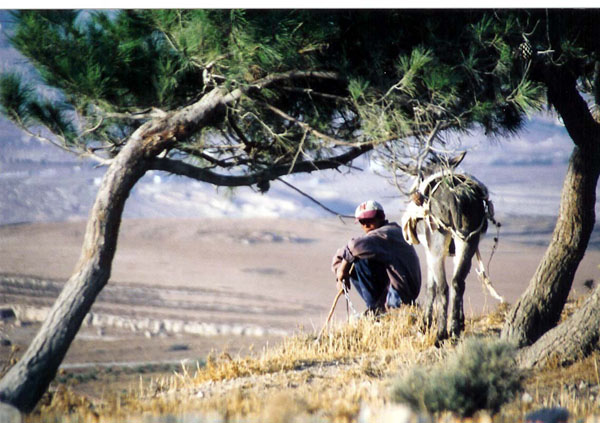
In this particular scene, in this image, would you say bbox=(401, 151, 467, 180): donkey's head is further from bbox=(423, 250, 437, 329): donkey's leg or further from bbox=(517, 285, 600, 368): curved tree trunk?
bbox=(517, 285, 600, 368): curved tree trunk

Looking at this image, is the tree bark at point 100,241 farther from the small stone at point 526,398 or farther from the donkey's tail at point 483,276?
the small stone at point 526,398

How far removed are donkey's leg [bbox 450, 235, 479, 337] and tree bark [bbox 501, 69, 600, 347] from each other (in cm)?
49

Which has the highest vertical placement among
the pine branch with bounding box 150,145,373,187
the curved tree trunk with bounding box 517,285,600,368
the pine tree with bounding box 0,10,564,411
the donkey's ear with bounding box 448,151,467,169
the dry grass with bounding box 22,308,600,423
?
the pine tree with bounding box 0,10,564,411

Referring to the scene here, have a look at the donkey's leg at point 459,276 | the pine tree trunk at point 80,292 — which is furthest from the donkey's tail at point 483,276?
the pine tree trunk at point 80,292

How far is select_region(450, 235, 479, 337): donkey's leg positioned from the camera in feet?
17.2

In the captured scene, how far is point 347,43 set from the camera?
5121mm

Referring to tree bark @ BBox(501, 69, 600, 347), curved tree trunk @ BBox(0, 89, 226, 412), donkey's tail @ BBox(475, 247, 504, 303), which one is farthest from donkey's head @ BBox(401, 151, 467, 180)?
curved tree trunk @ BBox(0, 89, 226, 412)

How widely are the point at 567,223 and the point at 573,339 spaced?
3.59ft

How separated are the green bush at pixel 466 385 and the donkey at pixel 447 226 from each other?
3.90 feet

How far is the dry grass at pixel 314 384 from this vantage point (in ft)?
12.8

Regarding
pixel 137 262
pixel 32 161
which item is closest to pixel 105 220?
pixel 137 262

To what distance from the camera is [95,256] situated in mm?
4676

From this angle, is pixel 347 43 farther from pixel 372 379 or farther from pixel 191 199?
pixel 372 379

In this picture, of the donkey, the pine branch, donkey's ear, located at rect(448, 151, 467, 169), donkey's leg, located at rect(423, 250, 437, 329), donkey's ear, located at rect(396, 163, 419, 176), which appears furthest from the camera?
the pine branch
